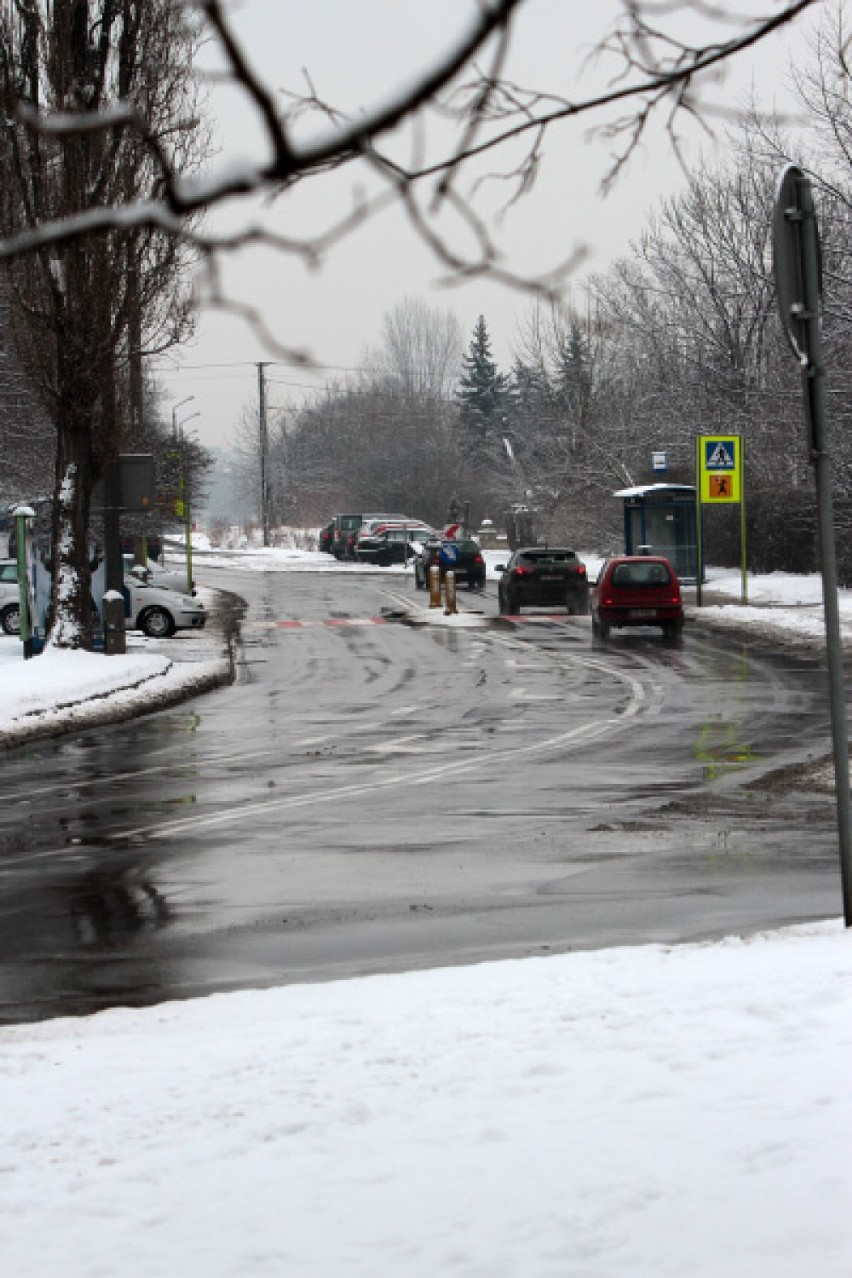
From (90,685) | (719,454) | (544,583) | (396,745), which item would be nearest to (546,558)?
(544,583)

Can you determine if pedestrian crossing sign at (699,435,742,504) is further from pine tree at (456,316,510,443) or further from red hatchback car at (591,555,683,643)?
pine tree at (456,316,510,443)

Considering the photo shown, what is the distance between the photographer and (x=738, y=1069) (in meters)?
5.61

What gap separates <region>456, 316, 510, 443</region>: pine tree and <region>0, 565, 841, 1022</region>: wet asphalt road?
92468mm

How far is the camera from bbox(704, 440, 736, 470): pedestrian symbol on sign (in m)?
36.5

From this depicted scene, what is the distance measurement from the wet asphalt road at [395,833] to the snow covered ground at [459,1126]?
1215 mm

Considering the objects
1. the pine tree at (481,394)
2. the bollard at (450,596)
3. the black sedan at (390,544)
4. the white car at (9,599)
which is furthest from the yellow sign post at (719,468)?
the pine tree at (481,394)

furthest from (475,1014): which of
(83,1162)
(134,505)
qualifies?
(134,505)

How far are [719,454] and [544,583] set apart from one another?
17.6 feet

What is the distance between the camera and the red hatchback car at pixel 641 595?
32.3 meters

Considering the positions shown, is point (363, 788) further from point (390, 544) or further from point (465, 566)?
point (390, 544)

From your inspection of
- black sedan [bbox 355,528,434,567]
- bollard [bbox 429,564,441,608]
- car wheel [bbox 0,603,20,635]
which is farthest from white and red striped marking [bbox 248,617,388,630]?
black sedan [bbox 355,528,434,567]

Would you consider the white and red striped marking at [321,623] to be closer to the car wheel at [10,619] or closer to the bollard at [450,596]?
the bollard at [450,596]

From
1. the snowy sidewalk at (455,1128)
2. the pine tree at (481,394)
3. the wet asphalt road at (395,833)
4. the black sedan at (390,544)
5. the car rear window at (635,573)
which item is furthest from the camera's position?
the pine tree at (481,394)

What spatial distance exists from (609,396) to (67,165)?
1772 inches
